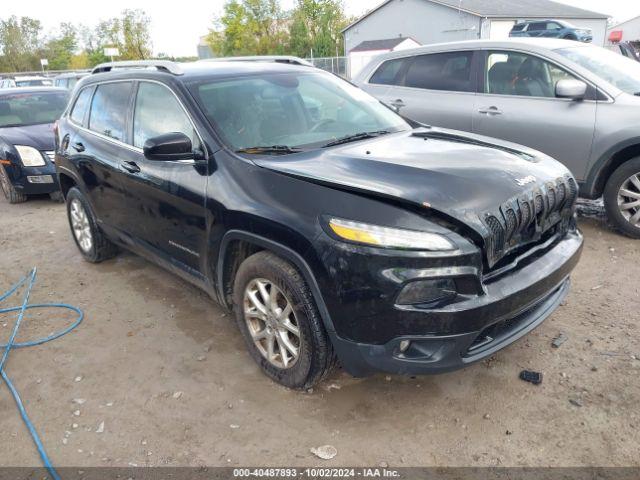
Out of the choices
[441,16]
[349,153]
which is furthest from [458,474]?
[441,16]

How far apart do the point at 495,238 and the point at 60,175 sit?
4463 mm

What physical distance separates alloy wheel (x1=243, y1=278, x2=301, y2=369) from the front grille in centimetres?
106

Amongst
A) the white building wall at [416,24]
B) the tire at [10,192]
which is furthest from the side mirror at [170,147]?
the white building wall at [416,24]

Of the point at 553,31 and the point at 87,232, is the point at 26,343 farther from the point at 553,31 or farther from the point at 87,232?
the point at 553,31

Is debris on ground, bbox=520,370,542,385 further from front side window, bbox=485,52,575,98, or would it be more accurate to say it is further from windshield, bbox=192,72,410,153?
front side window, bbox=485,52,575,98

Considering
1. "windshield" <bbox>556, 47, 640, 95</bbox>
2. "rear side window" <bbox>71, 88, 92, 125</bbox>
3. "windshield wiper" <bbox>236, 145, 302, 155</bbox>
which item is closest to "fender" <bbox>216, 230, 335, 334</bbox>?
"windshield wiper" <bbox>236, 145, 302, 155</bbox>

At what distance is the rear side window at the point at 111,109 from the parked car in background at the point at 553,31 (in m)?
22.0

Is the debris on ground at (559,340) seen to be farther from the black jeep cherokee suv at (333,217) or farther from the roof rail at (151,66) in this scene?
the roof rail at (151,66)

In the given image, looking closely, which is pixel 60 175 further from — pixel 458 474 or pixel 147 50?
pixel 147 50

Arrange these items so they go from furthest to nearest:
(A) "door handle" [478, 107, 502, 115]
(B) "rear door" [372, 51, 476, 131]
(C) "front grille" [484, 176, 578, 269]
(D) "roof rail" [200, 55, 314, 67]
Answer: (B) "rear door" [372, 51, 476, 131] → (A) "door handle" [478, 107, 502, 115] → (D) "roof rail" [200, 55, 314, 67] → (C) "front grille" [484, 176, 578, 269]

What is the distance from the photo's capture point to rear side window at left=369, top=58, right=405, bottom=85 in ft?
21.7

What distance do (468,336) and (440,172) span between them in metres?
0.83

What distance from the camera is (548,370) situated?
309 centimetres

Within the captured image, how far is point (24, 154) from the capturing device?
7.49m
